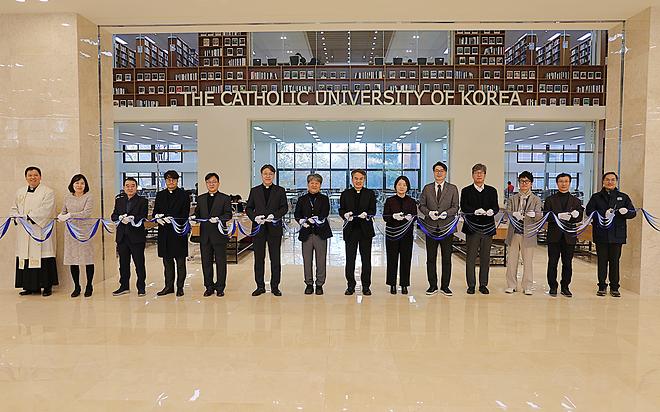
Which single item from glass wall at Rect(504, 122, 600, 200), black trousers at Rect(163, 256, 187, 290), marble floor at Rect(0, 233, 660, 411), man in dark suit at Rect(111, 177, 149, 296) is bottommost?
marble floor at Rect(0, 233, 660, 411)

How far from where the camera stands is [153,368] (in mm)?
3674

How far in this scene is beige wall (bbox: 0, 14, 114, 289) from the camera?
6.38 m

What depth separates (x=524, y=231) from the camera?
6039 mm

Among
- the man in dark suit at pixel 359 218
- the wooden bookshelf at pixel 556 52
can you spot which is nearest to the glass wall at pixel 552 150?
the wooden bookshelf at pixel 556 52

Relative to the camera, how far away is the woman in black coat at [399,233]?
19.3 feet

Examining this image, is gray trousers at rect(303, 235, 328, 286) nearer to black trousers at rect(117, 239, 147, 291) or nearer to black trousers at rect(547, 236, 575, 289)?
black trousers at rect(117, 239, 147, 291)

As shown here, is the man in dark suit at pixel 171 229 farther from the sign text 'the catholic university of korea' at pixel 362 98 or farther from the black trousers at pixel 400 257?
the sign text 'the catholic university of korea' at pixel 362 98

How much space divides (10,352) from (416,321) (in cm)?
344

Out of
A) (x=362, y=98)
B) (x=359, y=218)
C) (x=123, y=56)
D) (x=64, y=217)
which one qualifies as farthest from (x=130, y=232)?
(x=123, y=56)

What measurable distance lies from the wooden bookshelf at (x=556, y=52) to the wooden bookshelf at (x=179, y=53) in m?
11.8

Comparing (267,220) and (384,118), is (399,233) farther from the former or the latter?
(384,118)

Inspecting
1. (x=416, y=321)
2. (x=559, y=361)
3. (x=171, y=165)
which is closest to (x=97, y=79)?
(x=416, y=321)

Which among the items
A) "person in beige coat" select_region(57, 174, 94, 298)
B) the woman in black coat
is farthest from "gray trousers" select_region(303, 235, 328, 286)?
"person in beige coat" select_region(57, 174, 94, 298)

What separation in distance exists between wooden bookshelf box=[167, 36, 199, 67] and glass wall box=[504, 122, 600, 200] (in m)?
10.8
